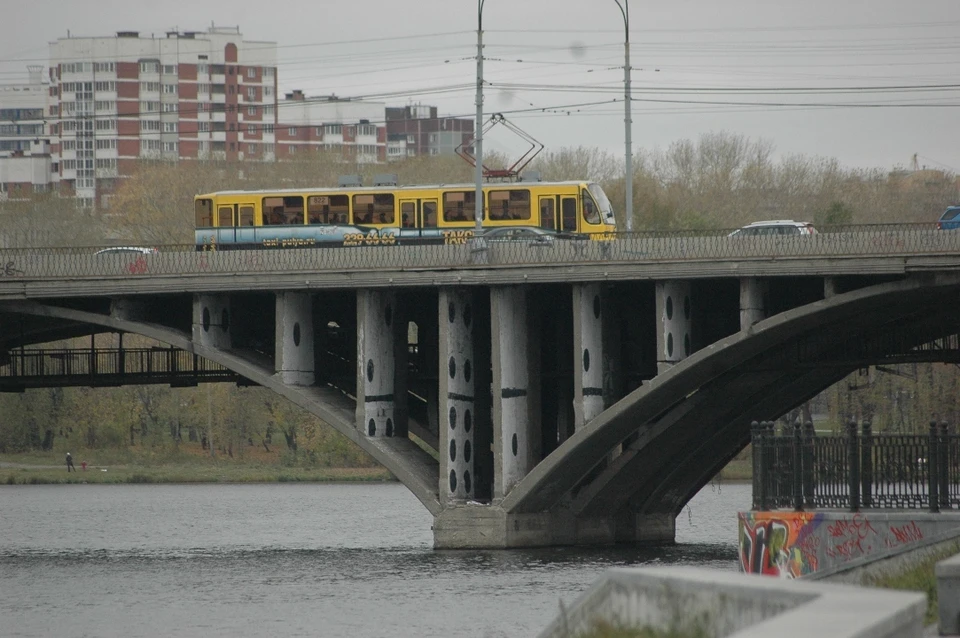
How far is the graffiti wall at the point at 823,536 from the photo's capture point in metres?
29.2

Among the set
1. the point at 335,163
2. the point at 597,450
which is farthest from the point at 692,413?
the point at 335,163

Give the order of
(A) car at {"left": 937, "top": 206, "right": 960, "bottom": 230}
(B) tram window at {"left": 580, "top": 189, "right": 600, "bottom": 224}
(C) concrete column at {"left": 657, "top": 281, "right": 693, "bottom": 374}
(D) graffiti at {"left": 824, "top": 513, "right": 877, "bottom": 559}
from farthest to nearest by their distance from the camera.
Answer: (B) tram window at {"left": 580, "top": 189, "right": 600, "bottom": 224}, (C) concrete column at {"left": 657, "top": 281, "right": 693, "bottom": 374}, (A) car at {"left": 937, "top": 206, "right": 960, "bottom": 230}, (D) graffiti at {"left": 824, "top": 513, "right": 877, "bottom": 559}

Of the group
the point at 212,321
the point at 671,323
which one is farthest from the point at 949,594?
the point at 212,321

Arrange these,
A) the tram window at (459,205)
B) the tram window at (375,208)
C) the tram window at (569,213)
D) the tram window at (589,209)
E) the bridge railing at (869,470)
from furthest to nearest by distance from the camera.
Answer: the tram window at (375,208) < the tram window at (459,205) < the tram window at (569,213) < the tram window at (589,209) < the bridge railing at (869,470)

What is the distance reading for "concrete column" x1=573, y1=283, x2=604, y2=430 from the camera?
2039 inches

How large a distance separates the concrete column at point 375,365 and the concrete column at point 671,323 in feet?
30.8

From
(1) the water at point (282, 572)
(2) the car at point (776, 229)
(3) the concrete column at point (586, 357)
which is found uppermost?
(2) the car at point (776, 229)

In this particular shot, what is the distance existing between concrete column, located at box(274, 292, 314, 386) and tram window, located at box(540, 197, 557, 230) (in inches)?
321

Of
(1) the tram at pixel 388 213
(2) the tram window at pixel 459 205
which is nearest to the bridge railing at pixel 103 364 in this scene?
(1) the tram at pixel 388 213

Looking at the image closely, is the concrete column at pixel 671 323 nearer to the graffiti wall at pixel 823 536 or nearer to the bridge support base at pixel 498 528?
the bridge support base at pixel 498 528

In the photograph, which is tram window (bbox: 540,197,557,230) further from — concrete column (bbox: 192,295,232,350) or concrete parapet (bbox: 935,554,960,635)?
concrete parapet (bbox: 935,554,960,635)

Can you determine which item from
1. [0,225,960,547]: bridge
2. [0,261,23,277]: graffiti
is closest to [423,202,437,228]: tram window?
[0,225,960,547]: bridge

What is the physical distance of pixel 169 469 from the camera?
4370 inches

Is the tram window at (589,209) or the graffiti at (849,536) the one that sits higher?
the tram window at (589,209)
